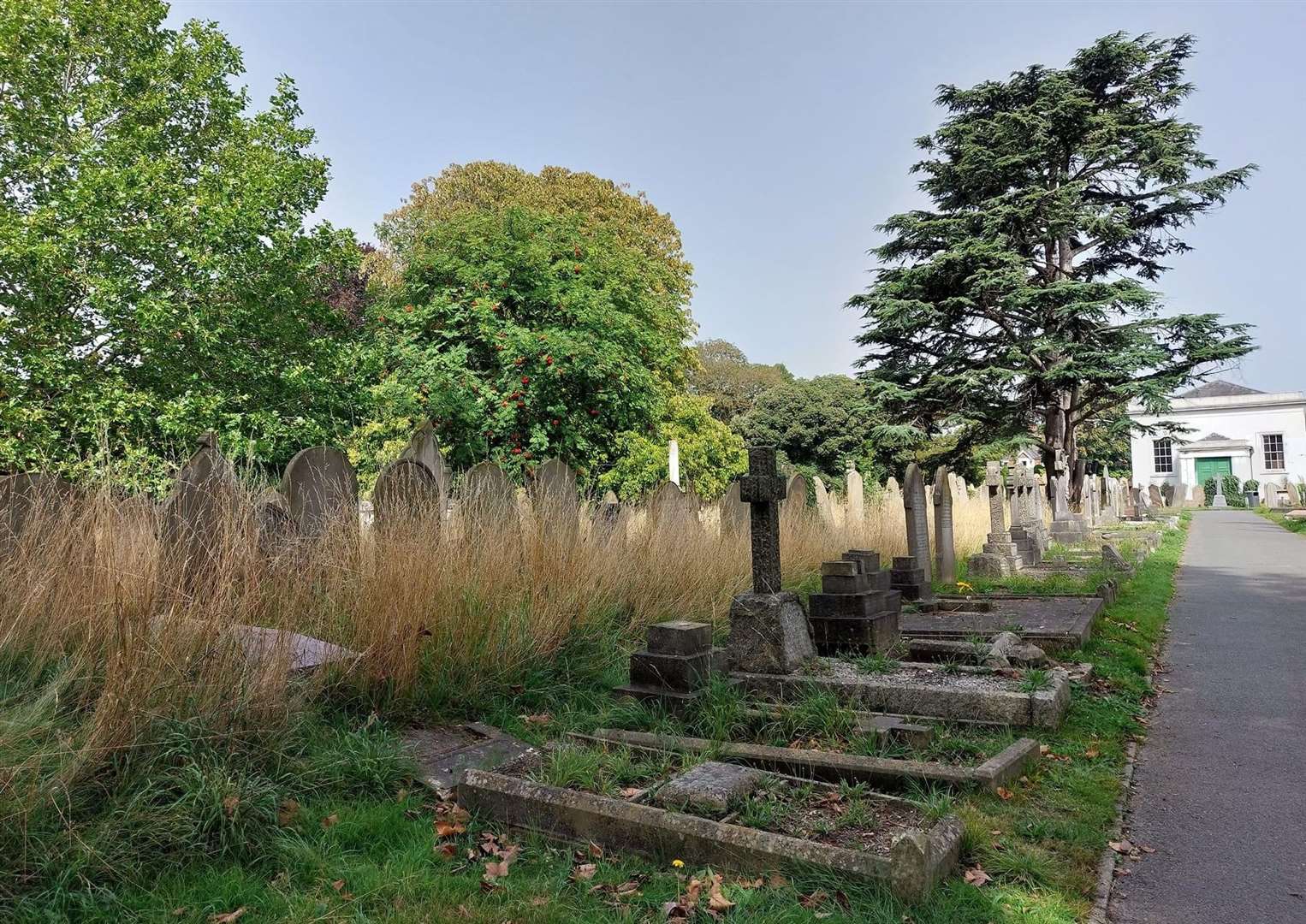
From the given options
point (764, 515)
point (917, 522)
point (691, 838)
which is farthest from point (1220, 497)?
point (691, 838)

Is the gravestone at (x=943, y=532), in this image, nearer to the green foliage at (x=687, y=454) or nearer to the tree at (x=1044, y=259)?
the green foliage at (x=687, y=454)

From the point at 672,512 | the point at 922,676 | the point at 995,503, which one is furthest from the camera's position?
the point at 995,503

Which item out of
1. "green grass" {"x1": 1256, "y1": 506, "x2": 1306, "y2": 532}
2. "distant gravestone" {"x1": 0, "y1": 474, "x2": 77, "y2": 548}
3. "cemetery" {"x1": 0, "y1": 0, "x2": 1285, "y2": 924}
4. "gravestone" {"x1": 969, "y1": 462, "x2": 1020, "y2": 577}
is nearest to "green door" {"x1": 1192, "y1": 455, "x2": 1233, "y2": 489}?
"green grass" {"x1": 1256, "y1": 506, "x2": 1306, "y2": 532}

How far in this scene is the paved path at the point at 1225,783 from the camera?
9.50 feet

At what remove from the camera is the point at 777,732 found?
4.46 m

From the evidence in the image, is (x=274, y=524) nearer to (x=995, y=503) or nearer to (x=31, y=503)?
(x=31, y=503)

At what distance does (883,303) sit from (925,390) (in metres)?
2.84

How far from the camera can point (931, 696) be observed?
4.74 meters

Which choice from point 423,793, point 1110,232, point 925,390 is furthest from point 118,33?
point 1110,232

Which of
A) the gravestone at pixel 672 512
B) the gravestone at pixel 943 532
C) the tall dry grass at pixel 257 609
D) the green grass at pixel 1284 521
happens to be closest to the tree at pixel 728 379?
the green grass at pixel 1284 521

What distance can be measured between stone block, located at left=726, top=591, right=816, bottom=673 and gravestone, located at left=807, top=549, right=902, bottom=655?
0.62 m

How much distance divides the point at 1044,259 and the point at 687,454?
13.1m

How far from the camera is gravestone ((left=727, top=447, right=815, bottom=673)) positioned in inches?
205

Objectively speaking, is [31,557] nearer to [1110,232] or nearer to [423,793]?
[423,793]
